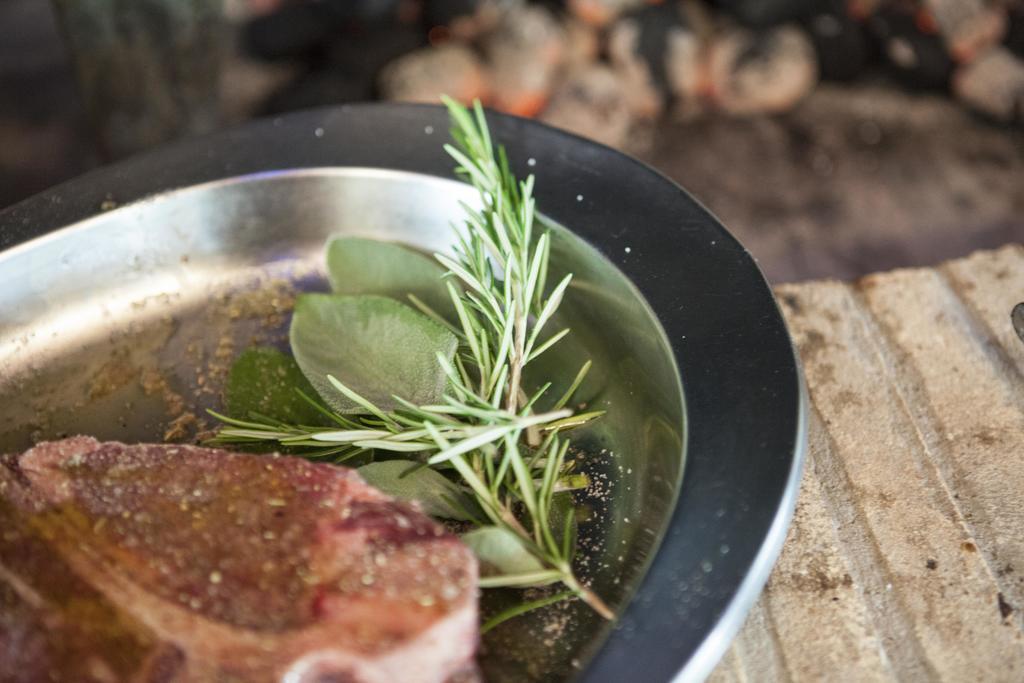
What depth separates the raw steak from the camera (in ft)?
2.69

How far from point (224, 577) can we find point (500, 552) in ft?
0.88

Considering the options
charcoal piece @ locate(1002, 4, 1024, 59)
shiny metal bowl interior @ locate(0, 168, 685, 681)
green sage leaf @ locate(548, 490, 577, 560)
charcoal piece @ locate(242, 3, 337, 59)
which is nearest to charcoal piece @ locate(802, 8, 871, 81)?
charcoal piece @ locate(1002, 4, 1024, 59)

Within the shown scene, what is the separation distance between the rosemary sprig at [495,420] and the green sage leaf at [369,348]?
29 millimetres

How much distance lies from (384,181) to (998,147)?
236cm

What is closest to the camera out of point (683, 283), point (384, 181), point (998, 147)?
point (683, 283)

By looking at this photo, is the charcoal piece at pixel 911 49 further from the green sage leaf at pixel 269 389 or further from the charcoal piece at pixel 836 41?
the green sage leaf at pixel 269 389

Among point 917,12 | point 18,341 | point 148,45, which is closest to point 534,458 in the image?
point 18,341

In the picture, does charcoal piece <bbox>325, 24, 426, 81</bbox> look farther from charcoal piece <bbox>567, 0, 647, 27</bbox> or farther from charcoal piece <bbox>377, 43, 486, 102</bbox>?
charcoal piece <bbox>567, 0, 647, 27</bbox>

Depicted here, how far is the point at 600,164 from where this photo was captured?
1350mm

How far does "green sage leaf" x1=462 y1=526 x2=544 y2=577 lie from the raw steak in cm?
5

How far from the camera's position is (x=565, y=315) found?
1.28 m

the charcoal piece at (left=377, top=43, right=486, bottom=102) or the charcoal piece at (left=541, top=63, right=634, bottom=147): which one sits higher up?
the charcoal piece at (left=377, top=43, right=486, bottom=102)

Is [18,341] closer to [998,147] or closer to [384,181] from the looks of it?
[384,181]

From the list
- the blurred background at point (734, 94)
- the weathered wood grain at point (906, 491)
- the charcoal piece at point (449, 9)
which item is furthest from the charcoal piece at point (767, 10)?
the weathered wood grain at point (906, 491)
